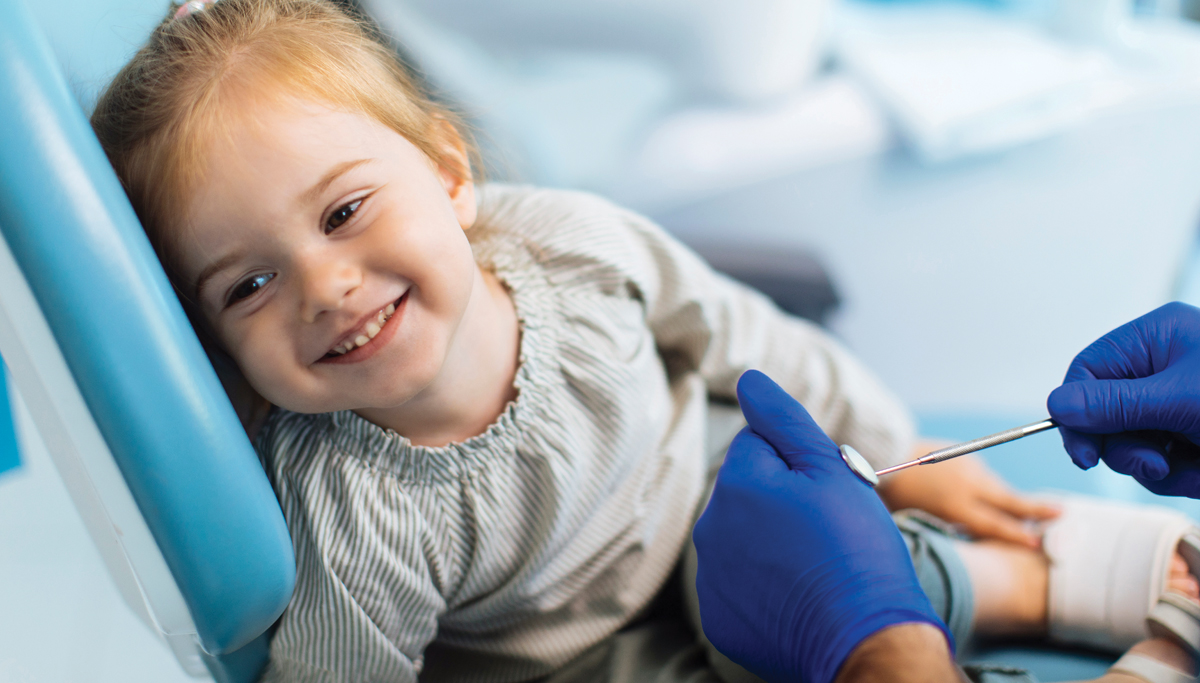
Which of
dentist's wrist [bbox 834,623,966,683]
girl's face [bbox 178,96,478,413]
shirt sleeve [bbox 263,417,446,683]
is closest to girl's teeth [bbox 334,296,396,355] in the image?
girl's face [bbox 178,96,478,413]

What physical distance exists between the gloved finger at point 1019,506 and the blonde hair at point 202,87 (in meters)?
0.64

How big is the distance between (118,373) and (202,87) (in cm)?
20

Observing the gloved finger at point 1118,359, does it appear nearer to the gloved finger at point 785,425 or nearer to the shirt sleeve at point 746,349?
the gloved finger at point 785,425

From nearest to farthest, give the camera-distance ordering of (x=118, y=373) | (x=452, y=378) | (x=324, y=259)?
1. (x=118, y=373)
2. (x=324, y=259)
3. (x=452, y=378)

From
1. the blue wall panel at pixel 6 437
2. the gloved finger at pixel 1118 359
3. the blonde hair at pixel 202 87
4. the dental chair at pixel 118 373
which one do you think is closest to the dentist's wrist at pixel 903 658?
the gloved finger at pixel 1118 359

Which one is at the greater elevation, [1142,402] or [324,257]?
[324,257]

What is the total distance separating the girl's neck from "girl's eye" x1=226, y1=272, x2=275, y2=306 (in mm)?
133

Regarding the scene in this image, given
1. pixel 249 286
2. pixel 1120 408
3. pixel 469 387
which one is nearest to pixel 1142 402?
pixel 1120 408

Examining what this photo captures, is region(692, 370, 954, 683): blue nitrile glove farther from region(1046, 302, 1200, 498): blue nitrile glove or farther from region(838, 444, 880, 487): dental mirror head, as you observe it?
region(1046, 302, 1200, 498): blue nitrile glove

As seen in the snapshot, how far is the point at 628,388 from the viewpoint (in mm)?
667

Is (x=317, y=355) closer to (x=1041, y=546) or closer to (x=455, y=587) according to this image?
(x=455, y=587)

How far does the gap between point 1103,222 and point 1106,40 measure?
0.35 m

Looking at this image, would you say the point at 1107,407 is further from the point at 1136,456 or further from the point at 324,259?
the point at 324,259

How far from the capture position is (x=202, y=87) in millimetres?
480
